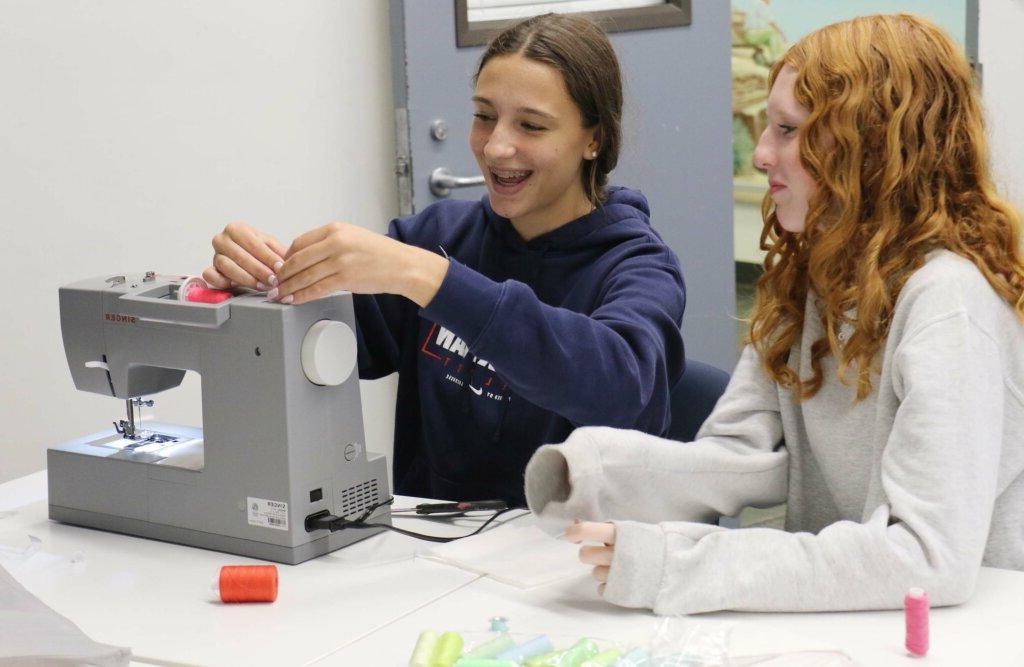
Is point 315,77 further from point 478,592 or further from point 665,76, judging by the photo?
point 478,592

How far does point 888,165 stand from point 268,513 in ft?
2.62

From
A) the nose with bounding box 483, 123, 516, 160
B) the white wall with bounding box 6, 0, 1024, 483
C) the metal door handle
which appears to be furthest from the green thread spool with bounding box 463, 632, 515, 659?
the metal door handle

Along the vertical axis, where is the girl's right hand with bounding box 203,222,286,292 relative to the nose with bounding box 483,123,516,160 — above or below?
below

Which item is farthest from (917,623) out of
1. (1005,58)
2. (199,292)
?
(1005,58)

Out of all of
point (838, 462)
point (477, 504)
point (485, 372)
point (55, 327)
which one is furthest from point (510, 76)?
point (55, 327)

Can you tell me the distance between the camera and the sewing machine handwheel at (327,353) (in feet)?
4.21

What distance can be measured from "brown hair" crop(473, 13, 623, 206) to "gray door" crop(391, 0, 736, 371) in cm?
88

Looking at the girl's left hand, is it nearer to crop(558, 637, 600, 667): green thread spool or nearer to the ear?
crop(558, 637, 600, 667): green thread spool

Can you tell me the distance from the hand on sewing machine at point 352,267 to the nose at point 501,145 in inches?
13.5

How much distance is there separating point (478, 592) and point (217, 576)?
310 millimetres

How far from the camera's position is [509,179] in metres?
1.67

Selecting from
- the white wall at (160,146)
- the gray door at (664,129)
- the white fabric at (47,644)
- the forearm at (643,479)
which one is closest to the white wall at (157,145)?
the white wall at (160,146)

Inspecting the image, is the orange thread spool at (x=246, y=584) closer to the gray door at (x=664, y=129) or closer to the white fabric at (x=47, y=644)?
the white fabric at (x=47, y=644)

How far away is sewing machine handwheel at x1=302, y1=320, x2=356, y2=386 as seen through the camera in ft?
4.21
